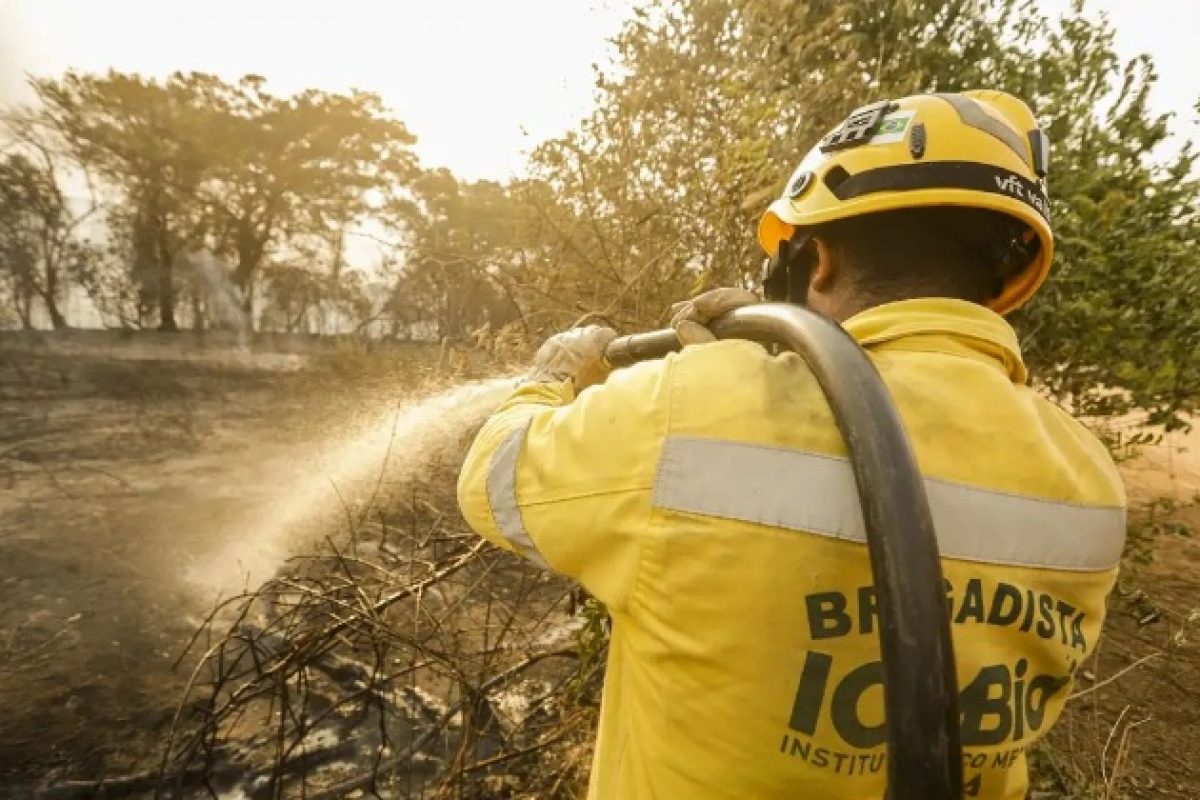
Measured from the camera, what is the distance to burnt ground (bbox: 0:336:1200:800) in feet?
14.7

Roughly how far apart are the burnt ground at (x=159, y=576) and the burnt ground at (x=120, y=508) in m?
0.02

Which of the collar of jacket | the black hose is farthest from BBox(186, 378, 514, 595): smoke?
the black hose

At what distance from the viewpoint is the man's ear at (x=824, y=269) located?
1457 mm

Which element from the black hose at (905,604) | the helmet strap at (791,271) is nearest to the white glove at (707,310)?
the helmet strap at (791,271)

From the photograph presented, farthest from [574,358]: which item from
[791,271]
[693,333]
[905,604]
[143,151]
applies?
[143,151]

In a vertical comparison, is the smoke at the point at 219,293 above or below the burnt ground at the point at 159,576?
above

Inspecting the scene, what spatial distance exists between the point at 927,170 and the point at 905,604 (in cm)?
88

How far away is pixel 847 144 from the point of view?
4.92ft

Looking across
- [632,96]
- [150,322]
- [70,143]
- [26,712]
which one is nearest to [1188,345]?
[632,96]

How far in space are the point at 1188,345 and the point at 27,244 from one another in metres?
28.4

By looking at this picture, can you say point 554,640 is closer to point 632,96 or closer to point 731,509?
point 632,96

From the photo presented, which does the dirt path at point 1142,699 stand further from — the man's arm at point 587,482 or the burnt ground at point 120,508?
the burnt ground at point 120,508

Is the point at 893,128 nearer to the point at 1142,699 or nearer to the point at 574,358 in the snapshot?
the point at 574,358

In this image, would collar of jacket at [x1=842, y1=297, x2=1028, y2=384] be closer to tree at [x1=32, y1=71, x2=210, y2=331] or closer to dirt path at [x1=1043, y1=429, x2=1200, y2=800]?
dirt path at [x1=1043, y1=429, x2=1200, y2=800]
